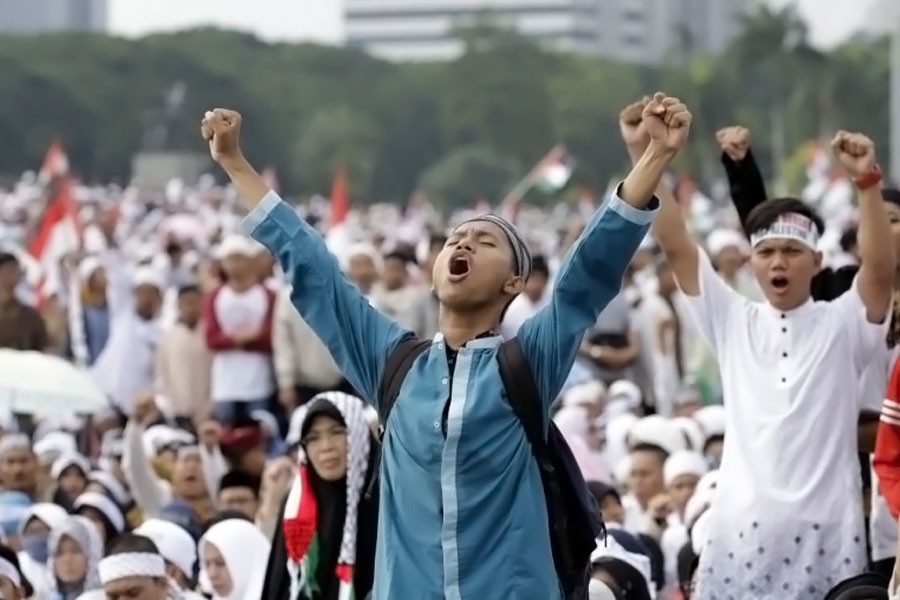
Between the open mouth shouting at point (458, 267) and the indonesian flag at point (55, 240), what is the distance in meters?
14.9

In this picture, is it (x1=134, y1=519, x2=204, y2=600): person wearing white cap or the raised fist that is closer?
the raised fist

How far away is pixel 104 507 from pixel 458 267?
18.0 feet

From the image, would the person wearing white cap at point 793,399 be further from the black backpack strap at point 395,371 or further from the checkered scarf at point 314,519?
the black backpack strap at point 395,371

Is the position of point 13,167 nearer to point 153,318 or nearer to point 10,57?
point 10,57

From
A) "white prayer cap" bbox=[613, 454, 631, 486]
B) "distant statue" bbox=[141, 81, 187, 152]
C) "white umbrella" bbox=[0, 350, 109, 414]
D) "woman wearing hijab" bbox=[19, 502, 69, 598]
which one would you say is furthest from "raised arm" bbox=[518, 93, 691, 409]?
"distant statue" bbox=[141, 81, 187, 152]

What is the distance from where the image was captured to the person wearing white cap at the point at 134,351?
17656mm

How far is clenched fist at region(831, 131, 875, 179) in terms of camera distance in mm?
7598

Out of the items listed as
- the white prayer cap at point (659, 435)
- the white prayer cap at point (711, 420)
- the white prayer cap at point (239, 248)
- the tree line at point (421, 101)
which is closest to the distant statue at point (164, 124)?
the tree line at point (421, 101)

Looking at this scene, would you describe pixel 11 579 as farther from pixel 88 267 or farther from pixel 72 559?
pixel 88 267

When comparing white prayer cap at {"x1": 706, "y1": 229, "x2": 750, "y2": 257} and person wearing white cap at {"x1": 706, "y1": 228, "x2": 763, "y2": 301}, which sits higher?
white prayer cap at {"x1": 706, "y1": 229, "x2": 750, "y2": 257}

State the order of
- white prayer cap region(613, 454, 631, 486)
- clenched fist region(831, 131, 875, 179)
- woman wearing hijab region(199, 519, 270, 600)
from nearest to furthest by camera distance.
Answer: clenched fist region(831, 131, 875, 179)
woman wearing hijab region(199, 519, 270, 600)
white prayer cap region(613, 454, 631, 486)

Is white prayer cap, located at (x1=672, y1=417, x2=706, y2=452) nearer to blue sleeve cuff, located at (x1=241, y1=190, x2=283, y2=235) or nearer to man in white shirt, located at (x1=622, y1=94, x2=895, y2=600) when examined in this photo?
man in white shirt, located at (x1=622, y1=94, x2=895, y2=600)

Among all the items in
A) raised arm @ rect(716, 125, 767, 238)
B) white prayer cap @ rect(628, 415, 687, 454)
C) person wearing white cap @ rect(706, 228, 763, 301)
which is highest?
person wearing white cap @ rect(706, 228, 763, 301)

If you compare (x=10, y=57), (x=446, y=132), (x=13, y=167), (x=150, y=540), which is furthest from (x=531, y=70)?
(x=150, y=540)
